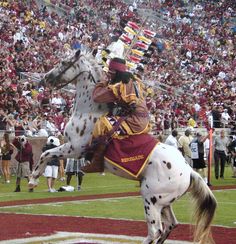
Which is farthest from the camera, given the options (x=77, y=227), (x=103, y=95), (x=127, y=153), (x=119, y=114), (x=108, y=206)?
(x=108, y=206)

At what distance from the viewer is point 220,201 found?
52.8ft

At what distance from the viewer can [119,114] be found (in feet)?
28.0

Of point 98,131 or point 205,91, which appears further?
point 205,91

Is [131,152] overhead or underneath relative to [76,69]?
underneath

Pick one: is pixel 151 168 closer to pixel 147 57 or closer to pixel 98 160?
pixel 98 160

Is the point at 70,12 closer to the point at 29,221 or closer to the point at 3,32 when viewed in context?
the point at 3,32

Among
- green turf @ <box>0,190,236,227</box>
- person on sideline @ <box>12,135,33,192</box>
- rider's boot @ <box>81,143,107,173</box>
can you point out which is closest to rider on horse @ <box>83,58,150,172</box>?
rider's boot @ <box>81,143,107,173</box>

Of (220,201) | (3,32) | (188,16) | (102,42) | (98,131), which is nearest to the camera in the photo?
(98,131)

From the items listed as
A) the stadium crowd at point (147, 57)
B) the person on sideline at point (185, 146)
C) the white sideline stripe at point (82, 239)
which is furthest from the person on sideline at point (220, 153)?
the white sideline stripe at point (82, 239)

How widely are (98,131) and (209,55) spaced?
109ft

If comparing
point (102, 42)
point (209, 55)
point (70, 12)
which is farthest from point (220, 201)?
point (209, 55)

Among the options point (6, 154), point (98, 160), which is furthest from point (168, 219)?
point (6, 154)

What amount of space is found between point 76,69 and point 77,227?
348 centimetres

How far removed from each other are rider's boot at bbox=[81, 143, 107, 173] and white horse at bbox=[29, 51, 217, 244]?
3.6 inches
